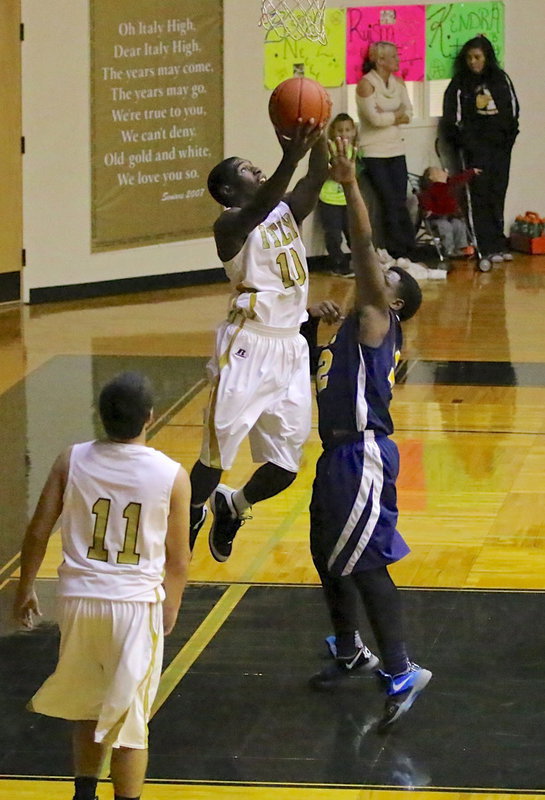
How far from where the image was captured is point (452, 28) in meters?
13.4

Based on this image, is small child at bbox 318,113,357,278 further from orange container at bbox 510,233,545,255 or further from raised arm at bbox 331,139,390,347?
raised arm at bbox 331,139,390,347

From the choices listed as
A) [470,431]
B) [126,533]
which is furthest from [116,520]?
[470,431]

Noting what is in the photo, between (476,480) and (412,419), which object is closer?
(476,480)

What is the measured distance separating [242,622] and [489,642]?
35.8 inches

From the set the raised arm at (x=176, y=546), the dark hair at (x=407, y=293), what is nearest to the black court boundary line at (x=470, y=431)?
the dark hair at (x=407, y=293)

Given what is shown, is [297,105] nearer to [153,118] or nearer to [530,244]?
[153,118]

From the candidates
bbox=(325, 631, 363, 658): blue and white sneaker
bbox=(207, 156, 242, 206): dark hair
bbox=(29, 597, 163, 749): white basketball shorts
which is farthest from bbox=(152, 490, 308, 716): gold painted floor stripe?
bbox=(207, 156, 242, 206): dark hair

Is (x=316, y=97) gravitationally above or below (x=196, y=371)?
above

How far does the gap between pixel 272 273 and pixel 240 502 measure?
946 mm

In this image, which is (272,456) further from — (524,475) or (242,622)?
(524,475)

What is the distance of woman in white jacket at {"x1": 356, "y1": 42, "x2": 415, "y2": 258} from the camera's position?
1265 cm

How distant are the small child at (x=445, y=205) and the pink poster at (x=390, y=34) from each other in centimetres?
108

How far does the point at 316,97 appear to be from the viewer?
199 inches

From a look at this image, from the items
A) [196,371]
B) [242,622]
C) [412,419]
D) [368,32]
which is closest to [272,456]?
[242,622]
